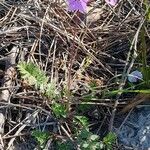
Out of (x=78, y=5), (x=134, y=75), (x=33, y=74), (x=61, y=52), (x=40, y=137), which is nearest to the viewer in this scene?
(x=78, y=5)

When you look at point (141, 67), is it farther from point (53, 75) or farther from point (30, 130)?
point (30, 130)

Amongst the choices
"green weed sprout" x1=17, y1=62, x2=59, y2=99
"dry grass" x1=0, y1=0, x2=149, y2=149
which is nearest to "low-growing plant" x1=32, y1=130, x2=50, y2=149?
"dry grass" x1=0, y1=0, x2=149, y2=149

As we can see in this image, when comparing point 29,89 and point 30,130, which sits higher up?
point 29,89

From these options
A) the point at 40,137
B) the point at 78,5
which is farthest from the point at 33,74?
the point at 78,5

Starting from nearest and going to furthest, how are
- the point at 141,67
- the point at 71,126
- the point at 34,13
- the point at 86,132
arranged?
the point at 86,132 < the point at 71,126 < the point at 141,67 < the point at 34,13

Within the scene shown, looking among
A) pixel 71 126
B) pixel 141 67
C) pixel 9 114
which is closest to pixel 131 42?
pixel 141 67

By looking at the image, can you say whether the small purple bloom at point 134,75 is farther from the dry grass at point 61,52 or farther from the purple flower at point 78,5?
the purple flower at point 78,5

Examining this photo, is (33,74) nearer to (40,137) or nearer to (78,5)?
(40,137)

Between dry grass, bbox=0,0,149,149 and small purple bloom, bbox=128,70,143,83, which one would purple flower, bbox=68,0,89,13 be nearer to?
dry grass, bbox=0,0,149,149
